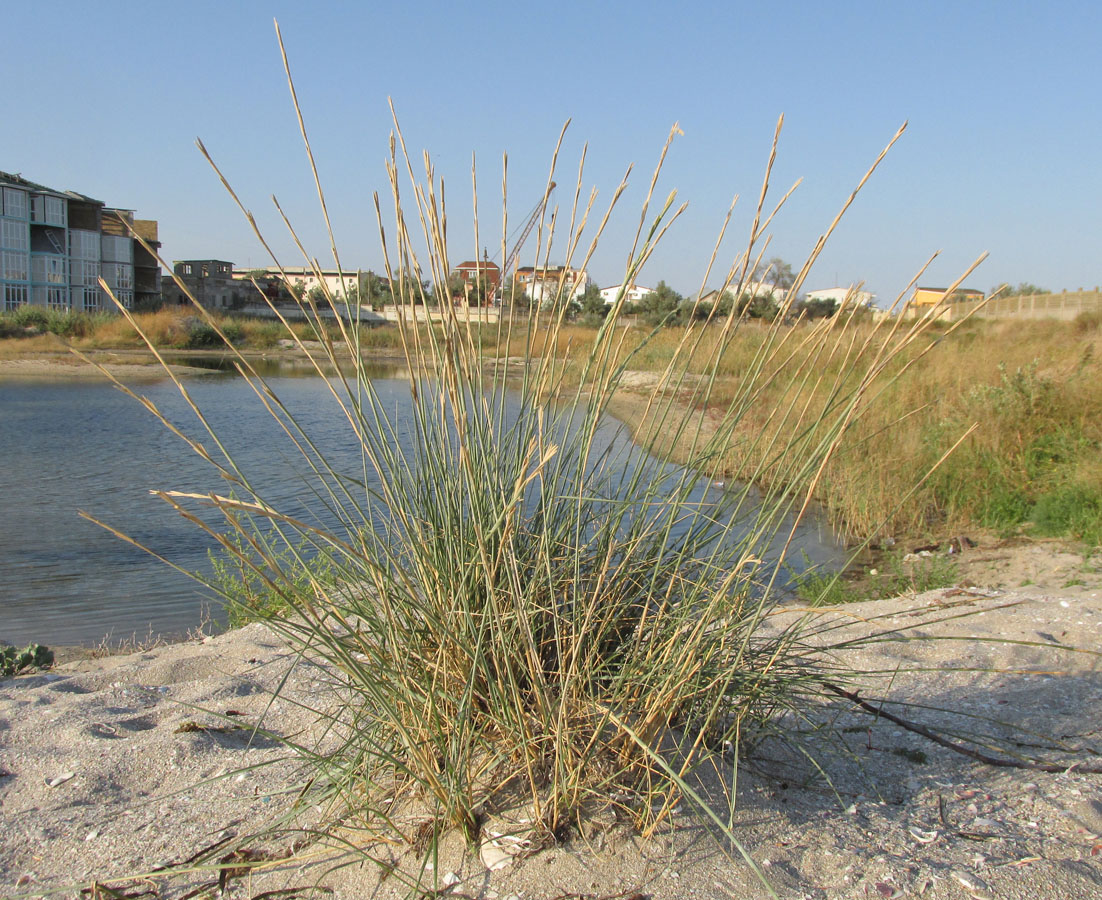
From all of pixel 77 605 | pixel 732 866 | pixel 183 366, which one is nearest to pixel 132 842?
pixel 732 866

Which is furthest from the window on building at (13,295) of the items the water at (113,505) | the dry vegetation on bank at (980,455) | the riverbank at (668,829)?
the riverbank at (668,829)

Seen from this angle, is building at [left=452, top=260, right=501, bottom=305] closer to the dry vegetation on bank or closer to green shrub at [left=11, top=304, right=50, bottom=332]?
the dry vegetation on bank

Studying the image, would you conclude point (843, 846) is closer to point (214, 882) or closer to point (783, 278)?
point (214, 882)

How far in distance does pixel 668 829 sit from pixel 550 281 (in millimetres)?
1368

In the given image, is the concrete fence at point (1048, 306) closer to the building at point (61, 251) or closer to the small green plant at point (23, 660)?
the small green plant at point (23, 660)

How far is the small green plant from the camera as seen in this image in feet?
11.2

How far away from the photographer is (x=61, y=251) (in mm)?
46562

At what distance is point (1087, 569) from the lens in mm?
5180

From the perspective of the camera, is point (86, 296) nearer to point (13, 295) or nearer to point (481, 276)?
point (13, 295)

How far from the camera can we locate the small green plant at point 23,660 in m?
3.42

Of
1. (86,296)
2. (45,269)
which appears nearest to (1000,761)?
(45,269)

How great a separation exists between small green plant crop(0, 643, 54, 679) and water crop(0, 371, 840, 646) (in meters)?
1.04

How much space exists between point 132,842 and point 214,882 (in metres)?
0.26

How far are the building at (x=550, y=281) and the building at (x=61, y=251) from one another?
4656 cm
